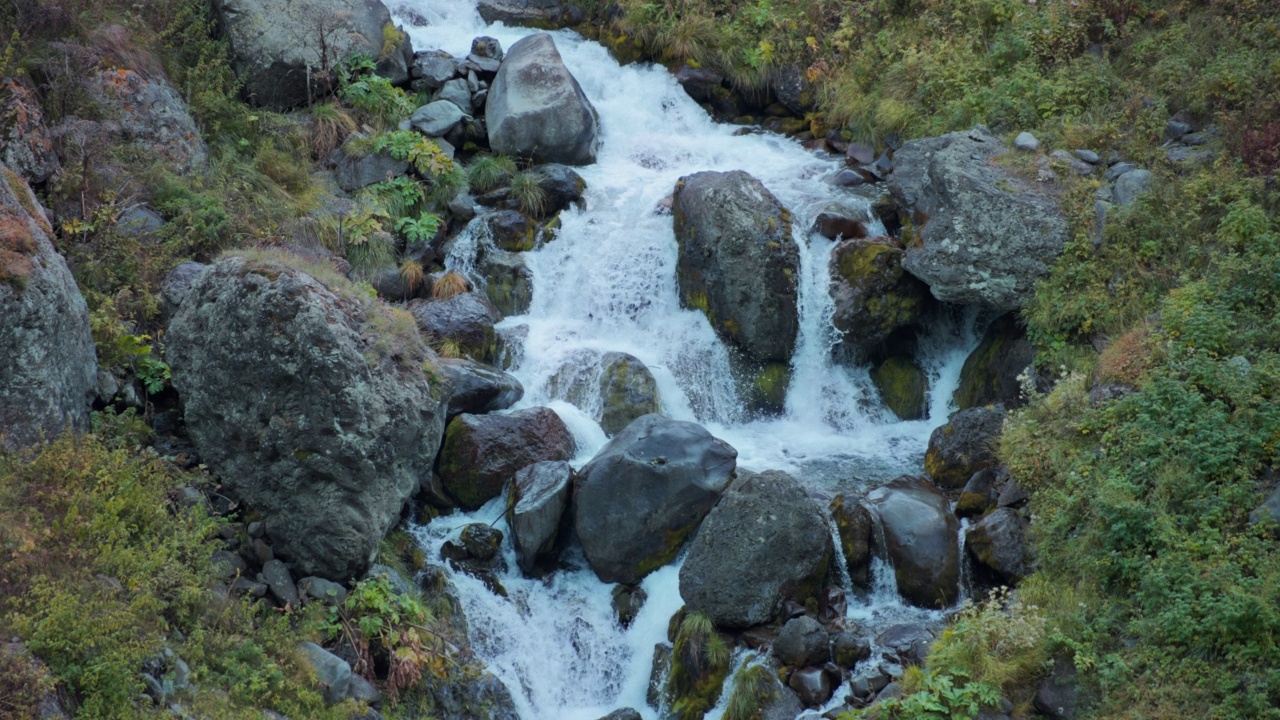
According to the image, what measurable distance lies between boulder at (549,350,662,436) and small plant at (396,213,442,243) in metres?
3.15

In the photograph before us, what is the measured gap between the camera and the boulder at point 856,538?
9852mm

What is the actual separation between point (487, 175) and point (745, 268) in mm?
4811

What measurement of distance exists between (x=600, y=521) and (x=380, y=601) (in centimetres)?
248

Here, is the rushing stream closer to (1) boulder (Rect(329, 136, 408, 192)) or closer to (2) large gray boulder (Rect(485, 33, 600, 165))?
(2) large gray boulder (Rect(485, 33, 600, 165))

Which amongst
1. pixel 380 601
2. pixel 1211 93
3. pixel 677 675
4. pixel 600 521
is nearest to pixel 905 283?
pixel 1211 93

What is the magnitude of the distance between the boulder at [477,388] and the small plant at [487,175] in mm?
4286

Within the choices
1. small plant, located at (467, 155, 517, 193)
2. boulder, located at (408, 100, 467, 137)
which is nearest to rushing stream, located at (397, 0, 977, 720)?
small plant, located at (467, 155, 517, 193)

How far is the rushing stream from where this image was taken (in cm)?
963

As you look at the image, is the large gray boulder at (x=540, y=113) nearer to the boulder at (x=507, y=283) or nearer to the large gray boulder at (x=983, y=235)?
the boulder at (x=507, y=283)

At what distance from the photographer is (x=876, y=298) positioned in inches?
519

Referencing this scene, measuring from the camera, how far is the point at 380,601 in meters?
8.73

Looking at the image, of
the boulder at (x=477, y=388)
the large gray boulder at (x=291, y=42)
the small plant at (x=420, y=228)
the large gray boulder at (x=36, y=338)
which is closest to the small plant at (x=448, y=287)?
the small plant at (x=420, y=228)

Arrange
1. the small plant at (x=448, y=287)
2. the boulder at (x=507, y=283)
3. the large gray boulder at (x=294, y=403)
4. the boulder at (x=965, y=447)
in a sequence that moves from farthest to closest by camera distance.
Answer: the boulder at (x=507, y=283), the small plant at (x=448, y=287), the boulder at (x=965, y=447), the large gray boulder at (x=294, y=403)

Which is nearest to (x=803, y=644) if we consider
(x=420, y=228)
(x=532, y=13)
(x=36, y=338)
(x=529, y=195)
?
(x=36, y=338)
